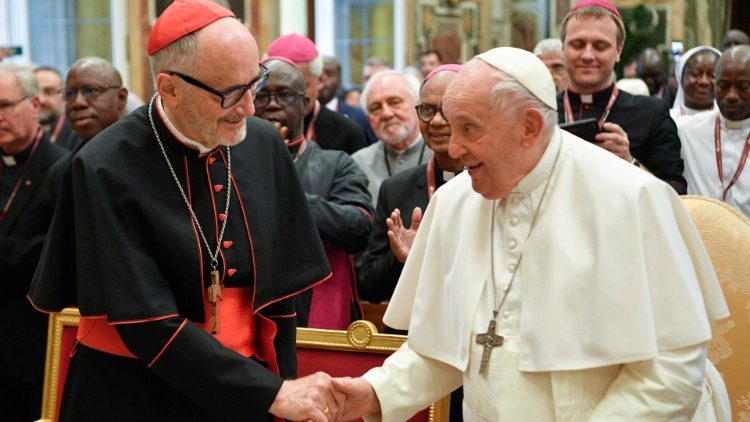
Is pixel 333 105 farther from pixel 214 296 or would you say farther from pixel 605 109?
pixel 214 296

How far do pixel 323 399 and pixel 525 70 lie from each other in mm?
992

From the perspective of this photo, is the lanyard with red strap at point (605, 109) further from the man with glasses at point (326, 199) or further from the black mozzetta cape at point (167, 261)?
the black mozzetta cape at point (167, 261)

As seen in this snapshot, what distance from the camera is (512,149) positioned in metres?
2.55

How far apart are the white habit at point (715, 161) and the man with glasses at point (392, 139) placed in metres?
1.18

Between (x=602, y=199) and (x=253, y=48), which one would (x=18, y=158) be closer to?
(x=253, y=48)

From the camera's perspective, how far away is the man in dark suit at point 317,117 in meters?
5.50

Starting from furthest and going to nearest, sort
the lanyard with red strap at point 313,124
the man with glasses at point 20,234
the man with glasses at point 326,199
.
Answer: the lanyard with red strap at point 313,124, the man with glasses at point 20,234, the man with glasses at point 326,199

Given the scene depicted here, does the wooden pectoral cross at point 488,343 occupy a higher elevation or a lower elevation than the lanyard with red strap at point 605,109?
lower

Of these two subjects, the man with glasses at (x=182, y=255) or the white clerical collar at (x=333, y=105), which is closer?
the man with glasses at (x=182, y=255)

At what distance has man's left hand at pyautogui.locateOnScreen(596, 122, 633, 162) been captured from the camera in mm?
3854

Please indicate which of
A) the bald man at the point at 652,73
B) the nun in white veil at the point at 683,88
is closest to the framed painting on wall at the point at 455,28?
the bald man at the point at 652,73

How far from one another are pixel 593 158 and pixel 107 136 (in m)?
1.22

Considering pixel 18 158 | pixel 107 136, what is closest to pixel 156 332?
pixel 107 136

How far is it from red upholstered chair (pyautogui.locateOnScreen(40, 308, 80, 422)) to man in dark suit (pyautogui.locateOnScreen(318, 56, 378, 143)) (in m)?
3.06
